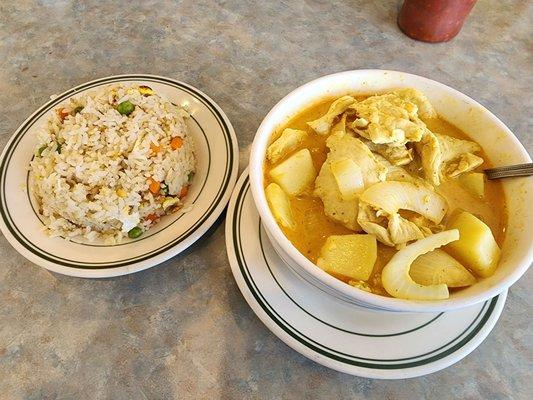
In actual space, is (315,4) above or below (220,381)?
above

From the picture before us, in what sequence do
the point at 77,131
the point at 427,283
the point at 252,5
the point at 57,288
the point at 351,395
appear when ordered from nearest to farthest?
1. the point at 427,283
2. the point at 351,395
3. the point at 57,288
4. the point at 77,131
5. the point at 252,5

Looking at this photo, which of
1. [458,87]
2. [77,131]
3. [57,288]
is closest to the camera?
[57,288]

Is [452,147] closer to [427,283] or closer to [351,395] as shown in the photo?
[427,283]

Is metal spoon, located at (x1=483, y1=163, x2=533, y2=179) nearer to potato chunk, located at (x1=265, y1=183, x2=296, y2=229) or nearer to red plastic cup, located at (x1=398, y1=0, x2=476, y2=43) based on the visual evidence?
potato chunk, located at (x1=265, y1=183, x2=296, y2=229)

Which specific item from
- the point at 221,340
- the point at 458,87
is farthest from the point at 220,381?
the point at 458,87

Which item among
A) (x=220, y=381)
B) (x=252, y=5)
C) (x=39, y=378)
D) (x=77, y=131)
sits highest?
(x=252, y=5)

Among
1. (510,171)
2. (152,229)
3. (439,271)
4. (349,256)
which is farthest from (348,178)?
(152,229)

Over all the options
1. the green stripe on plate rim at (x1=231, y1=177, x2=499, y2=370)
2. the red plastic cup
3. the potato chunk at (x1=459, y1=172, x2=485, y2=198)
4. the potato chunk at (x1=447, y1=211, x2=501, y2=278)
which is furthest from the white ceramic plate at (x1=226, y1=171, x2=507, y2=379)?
the red plastic cup

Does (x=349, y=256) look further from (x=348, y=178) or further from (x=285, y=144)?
(x=285, y=144)
